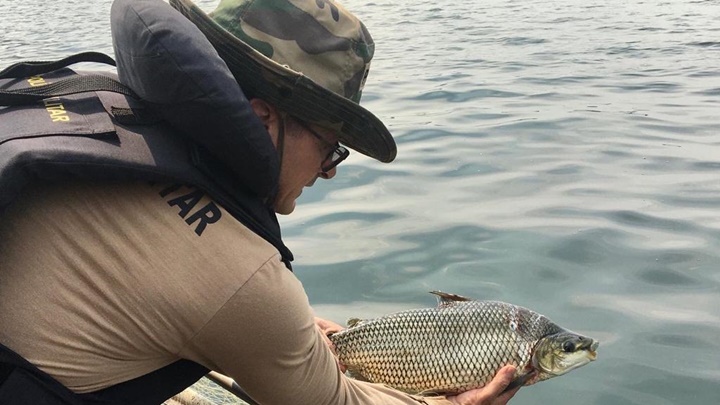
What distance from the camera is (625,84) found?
11.7 meters

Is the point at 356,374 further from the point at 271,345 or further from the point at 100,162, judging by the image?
the point at 100,162

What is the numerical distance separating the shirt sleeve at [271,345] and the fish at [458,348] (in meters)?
0.84

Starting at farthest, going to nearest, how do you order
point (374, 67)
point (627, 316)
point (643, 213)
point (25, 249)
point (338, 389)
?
point (374, 67) → point (643, 213) → point (627, 316) → point (338, 389) → point (25, 249)

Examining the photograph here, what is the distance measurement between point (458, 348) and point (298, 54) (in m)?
1.50

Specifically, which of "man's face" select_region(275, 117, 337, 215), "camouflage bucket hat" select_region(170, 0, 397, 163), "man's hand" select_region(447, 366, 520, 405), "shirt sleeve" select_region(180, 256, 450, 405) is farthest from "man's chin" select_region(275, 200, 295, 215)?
"man's hand" select_region(447, 366, 520, 405)

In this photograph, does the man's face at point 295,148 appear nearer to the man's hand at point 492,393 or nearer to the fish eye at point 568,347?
the man's hand at point 492,393

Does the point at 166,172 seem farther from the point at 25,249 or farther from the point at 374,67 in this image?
the point at 374,67

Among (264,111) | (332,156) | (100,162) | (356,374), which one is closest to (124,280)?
(100,162)

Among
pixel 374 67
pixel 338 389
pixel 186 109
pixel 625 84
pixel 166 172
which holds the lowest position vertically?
pixel 374 67

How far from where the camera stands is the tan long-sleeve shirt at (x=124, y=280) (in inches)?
81.4

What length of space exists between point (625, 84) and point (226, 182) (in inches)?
415

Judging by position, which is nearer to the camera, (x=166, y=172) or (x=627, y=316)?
(x=166, y=172)

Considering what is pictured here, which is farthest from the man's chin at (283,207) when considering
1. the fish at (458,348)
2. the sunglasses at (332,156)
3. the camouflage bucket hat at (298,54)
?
the fish at (458,348)

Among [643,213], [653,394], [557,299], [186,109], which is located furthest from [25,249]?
[643,213]
